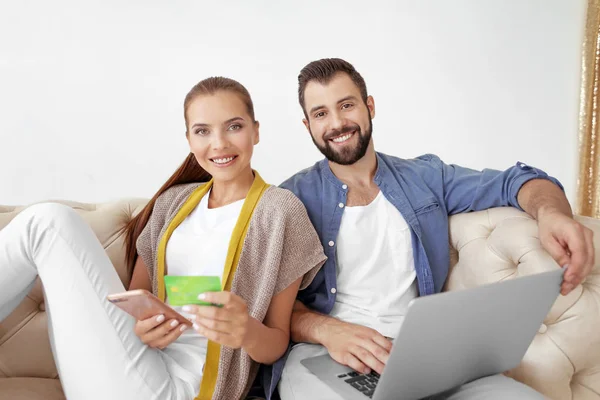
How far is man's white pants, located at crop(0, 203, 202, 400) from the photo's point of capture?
1.23 meters

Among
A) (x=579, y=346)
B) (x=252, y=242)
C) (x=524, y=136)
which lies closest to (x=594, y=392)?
(x=579, y=346)

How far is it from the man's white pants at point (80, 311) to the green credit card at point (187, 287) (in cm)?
23

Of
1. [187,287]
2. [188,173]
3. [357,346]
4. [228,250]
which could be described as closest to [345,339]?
[357,346]

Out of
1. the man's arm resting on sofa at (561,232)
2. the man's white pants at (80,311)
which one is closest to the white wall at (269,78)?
the man's white pants at (80,311)

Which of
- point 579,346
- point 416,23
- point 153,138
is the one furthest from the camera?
point 416,23

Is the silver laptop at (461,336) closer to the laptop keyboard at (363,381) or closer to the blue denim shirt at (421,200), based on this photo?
the laptop keyboard at (363,381)

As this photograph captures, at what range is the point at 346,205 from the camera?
1711 mm

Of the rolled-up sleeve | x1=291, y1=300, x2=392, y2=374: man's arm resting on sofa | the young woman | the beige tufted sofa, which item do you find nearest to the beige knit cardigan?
the young woman

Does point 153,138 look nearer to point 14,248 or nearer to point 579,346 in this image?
point 14,248

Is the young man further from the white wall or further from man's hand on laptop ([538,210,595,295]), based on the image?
the white wall

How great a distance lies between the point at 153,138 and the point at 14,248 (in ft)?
3.87

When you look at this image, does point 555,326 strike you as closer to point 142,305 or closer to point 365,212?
point 365,212

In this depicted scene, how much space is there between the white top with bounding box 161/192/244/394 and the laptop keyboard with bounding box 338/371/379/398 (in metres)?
0.37

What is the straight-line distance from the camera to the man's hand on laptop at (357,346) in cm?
136
